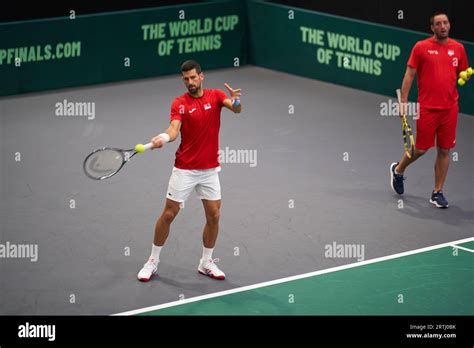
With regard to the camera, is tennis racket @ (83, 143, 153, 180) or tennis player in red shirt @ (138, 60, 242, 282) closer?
tennis racket @ (83, 143, 153, 180)

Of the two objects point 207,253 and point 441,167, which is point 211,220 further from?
point 441,167

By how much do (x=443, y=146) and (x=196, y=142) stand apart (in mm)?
3764

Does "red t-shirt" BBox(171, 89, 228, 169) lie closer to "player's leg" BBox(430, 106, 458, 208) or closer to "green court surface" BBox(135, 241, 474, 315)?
"green court surface" BBox(135, 241, 474, 315)

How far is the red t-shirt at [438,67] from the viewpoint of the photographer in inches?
453

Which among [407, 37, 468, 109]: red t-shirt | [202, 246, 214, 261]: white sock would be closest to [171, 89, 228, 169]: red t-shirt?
[202, 246, 214, 261]: white sock

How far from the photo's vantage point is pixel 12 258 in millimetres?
10445

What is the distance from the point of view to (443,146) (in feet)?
38.7

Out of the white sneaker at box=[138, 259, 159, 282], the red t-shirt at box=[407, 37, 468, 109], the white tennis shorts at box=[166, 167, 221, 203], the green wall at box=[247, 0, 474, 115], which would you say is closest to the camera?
the white tennis shorts at box=[166, 167, 221, 203]

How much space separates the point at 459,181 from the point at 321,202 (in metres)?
2.00

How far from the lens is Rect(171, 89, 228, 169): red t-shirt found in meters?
9.28

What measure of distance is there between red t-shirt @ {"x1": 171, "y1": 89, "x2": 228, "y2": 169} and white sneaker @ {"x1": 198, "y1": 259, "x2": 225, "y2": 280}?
1.10m

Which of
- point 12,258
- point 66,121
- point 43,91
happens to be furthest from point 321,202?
point 43,91

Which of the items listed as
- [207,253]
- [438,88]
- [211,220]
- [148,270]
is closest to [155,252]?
[148,270]

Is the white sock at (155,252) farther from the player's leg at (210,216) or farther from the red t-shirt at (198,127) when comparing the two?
the red t-shirt at (198,127)
